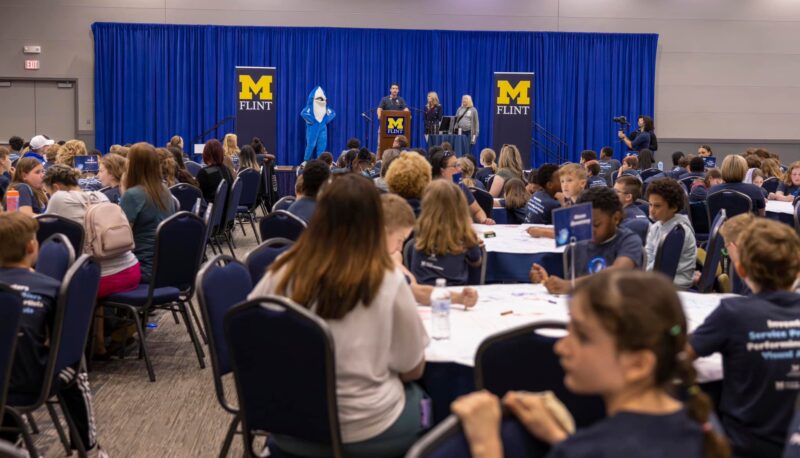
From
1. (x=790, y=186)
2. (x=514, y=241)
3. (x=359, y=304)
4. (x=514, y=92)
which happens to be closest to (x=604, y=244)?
(x=514, y=241)

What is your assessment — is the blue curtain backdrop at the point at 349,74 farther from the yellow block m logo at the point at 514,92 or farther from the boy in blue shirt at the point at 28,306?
the boy in blue shirt at the point at 28,306

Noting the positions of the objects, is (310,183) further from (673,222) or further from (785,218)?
(785,218)

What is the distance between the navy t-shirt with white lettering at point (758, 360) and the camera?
253 cm

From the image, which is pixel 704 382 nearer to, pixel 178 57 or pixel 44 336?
pixel 44 336

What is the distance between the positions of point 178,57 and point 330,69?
308 cm

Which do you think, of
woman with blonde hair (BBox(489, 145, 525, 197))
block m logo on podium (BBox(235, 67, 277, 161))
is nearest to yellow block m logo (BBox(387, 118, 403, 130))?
block m logo on podium (BBox(235, 67, 277, 161))

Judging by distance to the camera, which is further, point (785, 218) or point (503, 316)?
point (785, 218)

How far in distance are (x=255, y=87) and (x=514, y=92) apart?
14.5ft

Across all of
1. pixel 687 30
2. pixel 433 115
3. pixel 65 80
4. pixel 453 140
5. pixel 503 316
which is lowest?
pixel 503 316

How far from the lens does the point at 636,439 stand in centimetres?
146

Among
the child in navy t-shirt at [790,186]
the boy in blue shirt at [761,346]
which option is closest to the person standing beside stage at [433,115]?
the child in navy t-shirt at [790,186]

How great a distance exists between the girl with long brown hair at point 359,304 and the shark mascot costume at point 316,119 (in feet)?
51.8

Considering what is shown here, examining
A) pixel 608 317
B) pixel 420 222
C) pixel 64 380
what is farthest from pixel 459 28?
pixel 608 317

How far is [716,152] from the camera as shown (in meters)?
19.1
